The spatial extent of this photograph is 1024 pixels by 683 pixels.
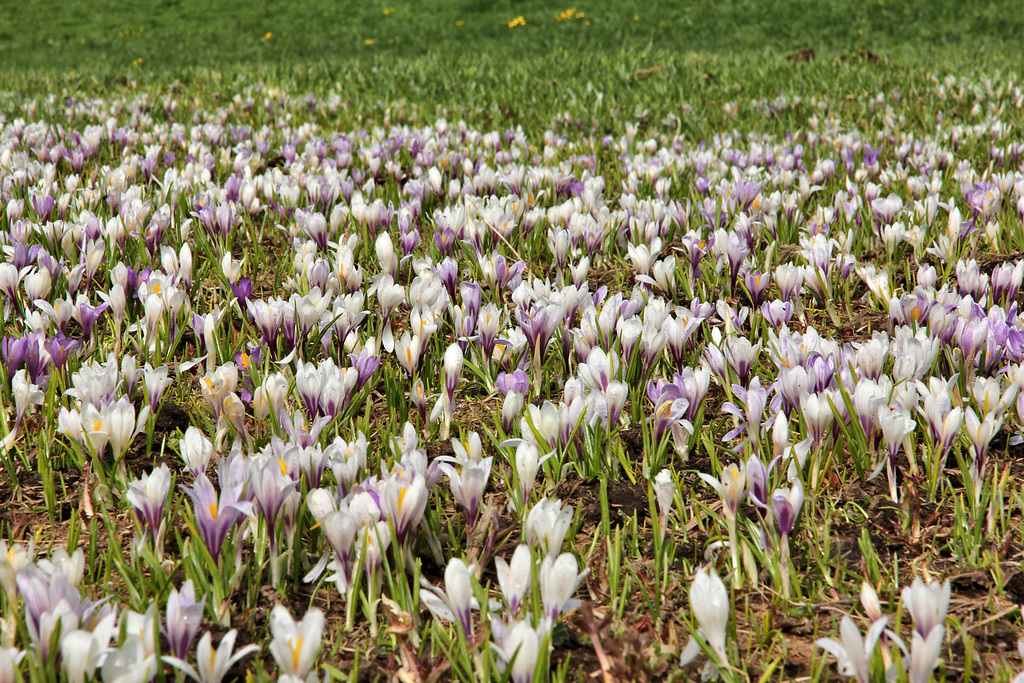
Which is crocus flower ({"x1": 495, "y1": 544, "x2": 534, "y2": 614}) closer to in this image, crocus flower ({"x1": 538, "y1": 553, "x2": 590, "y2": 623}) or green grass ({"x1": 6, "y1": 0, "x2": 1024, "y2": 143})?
crocus flower ({"x1": 538, "y1": 553, "x2": 590, "y2": 623})

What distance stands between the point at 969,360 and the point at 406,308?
2.04m

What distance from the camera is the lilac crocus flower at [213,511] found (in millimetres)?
1576

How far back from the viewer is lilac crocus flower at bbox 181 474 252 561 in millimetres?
1576

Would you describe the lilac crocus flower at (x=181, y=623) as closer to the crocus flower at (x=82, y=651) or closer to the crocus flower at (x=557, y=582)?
the crocus flower at (x=82, y=651)

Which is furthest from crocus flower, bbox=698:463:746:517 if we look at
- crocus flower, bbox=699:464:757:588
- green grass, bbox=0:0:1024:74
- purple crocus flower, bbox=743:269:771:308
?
green grass, bbox=0:0:1024:74

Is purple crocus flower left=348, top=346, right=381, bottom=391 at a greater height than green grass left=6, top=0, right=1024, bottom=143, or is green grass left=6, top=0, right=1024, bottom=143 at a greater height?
green grass left=6, top=0, right=1024, bottom=143

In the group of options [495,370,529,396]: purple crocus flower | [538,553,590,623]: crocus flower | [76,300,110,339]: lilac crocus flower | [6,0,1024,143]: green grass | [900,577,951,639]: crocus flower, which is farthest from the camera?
[6,0,1024,143]: green grass

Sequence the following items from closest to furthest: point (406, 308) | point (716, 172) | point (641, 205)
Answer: point (406, 308) → point (641, 205) → point (716, 172)

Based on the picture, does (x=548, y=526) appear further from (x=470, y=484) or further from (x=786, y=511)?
(x=786, y=511)

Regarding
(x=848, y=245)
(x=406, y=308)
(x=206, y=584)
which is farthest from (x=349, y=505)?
(x=848, y=245)

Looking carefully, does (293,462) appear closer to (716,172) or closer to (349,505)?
(349,505)

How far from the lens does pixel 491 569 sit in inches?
71.1

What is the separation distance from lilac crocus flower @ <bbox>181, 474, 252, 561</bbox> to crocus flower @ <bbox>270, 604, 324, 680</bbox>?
1.08 feet

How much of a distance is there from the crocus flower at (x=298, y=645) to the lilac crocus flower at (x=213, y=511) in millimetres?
329
